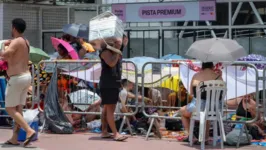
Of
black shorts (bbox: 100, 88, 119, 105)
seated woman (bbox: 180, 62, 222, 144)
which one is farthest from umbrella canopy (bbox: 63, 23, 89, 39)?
seated woman (bbox: 180, 62, 222, 144)

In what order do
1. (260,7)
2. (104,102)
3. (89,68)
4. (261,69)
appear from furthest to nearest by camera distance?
(260,7) < (89,68) < (261,69) < (104,102)

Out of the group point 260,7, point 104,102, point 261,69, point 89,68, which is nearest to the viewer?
point 104,102

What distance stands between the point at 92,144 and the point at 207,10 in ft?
26.5

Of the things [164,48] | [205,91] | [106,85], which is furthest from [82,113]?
[164,48]

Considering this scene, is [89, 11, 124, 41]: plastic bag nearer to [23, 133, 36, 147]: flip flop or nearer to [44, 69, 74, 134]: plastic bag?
[44, 69, 74, 134]: plastic bag

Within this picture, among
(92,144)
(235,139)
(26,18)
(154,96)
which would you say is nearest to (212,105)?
(235,139)

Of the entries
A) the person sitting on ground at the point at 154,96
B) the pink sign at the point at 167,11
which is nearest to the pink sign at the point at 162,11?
the pink sign at the point at 167,11

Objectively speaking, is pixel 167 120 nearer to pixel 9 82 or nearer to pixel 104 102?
pixel 104 102

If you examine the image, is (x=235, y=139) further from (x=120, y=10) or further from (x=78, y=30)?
(x=120, y=10)

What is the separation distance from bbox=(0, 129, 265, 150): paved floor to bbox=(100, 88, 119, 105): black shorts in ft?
2.23

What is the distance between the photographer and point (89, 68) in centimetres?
1044

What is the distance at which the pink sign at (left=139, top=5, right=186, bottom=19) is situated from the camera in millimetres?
16109

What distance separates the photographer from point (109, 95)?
29.4 feet

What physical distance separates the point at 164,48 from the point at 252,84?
7390mm
